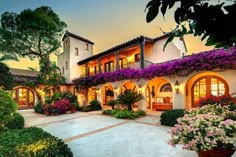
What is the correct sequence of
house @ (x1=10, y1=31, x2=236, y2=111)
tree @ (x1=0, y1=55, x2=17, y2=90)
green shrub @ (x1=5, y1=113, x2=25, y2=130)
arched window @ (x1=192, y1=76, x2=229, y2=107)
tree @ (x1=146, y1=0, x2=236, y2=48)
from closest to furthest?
tree @ (x1=146, y1=0, x2=236, y2=48) < green shrub @ (x1=5, y1=113, x2=25, y2=130) < house @ (x1=10, y1=31, x2=236, y2=111) < arched window @ (x1=192, y1=76, x2=229, y2=107) < tree @ (x1=0, y1=55, x2=17, y2=90)

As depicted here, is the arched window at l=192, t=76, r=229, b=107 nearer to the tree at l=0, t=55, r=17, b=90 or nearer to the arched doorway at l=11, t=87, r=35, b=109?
the tree at l=0, t=55, r=17, b=90

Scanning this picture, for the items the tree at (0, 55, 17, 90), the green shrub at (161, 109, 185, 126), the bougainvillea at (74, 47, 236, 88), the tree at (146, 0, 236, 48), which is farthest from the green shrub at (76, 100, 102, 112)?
the tree at (146, 0, 236, 48)

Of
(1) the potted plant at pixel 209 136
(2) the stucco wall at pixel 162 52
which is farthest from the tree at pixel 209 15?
(2) the stucco wall at pixel 162 52

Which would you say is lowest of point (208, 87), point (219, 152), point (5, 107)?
point (219, 152)

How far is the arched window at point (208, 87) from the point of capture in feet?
32.7

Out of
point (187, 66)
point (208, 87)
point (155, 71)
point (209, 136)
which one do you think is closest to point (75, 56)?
point (155, 71)

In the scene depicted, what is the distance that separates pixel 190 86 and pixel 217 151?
873 cm

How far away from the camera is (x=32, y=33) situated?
17812 mm

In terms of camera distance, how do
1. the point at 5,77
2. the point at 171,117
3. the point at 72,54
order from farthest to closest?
the point at 72,54, the point at 5,77, the point at 171,117

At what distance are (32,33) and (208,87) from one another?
17996 millimetres

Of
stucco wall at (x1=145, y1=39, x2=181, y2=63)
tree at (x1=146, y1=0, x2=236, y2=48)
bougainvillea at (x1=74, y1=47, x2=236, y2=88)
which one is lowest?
tree at (x1=146, y1=0, x2=236, y2=48)

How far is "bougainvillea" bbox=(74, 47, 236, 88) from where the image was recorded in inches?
336

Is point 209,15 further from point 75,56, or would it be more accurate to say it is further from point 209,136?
point 75,56

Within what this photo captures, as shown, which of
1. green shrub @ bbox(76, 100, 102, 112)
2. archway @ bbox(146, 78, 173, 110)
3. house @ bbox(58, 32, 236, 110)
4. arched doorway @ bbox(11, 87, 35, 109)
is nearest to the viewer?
house @ bbox(58, 32, 236, 110)
